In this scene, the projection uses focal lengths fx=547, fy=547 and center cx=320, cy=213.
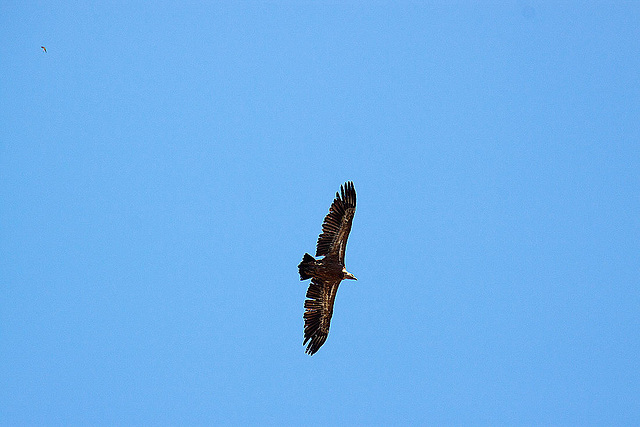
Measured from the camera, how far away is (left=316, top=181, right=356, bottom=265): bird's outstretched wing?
842 inches

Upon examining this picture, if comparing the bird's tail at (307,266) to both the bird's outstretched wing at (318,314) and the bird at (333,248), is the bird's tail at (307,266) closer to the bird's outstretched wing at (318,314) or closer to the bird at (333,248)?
the bird at (333,248)

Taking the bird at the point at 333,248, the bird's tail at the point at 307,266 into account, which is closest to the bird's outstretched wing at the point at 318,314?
the bird at the point at 333,248

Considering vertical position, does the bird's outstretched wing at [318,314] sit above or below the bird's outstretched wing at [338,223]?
below

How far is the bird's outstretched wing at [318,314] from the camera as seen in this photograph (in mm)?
22609

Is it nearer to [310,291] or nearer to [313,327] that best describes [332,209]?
[310,291]

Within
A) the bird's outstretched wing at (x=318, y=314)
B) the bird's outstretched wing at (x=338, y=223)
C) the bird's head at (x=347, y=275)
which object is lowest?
the bird's outstretched wing at (x=318, y=314)

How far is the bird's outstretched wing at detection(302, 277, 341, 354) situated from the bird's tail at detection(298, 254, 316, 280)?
132cm

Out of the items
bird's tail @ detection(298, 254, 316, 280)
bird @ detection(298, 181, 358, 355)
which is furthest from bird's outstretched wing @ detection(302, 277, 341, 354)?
bird's tail @ detection(298, 254, 316, 280)

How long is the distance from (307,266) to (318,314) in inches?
108

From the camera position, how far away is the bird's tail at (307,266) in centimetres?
2117

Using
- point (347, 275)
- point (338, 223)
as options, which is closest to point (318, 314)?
point (347, 275)

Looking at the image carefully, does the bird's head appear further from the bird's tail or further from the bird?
the bird's tail

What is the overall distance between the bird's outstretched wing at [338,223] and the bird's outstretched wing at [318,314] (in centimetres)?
178

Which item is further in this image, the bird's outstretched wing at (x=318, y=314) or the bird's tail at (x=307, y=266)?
the bird's outstretched wing at (x=318, y=314)
